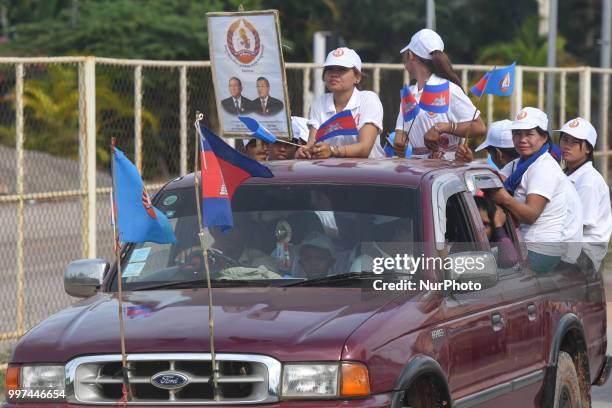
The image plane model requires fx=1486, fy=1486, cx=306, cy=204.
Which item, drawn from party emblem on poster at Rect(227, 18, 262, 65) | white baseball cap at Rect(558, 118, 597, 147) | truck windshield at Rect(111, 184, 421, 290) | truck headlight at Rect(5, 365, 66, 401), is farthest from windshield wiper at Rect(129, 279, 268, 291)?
white baseball cap at Rect(558, 118, 597, 147)

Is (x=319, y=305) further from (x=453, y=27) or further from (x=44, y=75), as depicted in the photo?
(x=453, y=27)

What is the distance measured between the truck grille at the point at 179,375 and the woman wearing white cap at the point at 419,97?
3.67 metres

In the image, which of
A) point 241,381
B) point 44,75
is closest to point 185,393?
point 241,381

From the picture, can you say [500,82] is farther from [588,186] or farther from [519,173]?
[519,173]

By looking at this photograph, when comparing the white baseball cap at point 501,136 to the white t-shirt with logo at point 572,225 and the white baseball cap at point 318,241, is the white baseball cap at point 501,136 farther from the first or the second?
the white baseball cap at point 318,241

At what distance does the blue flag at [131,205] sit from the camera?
6125 millimetres

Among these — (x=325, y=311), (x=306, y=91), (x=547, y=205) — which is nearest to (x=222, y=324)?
(x=325, y=311)

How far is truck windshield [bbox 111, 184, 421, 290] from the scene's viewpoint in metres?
6.76

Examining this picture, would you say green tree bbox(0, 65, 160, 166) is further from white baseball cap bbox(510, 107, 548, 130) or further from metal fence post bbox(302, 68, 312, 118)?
Answer: white baseball cap bbox(510, 107, 548, 130)

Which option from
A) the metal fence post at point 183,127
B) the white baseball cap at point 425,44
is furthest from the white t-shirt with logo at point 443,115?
the metal fence post at point 183,127

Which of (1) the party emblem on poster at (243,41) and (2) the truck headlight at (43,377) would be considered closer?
(2) the truck headlight at (43,377)

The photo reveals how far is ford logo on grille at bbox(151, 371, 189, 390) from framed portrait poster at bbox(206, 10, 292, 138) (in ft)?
11.8

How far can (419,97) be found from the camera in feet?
31.2

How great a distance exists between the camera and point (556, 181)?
27.7 feet
